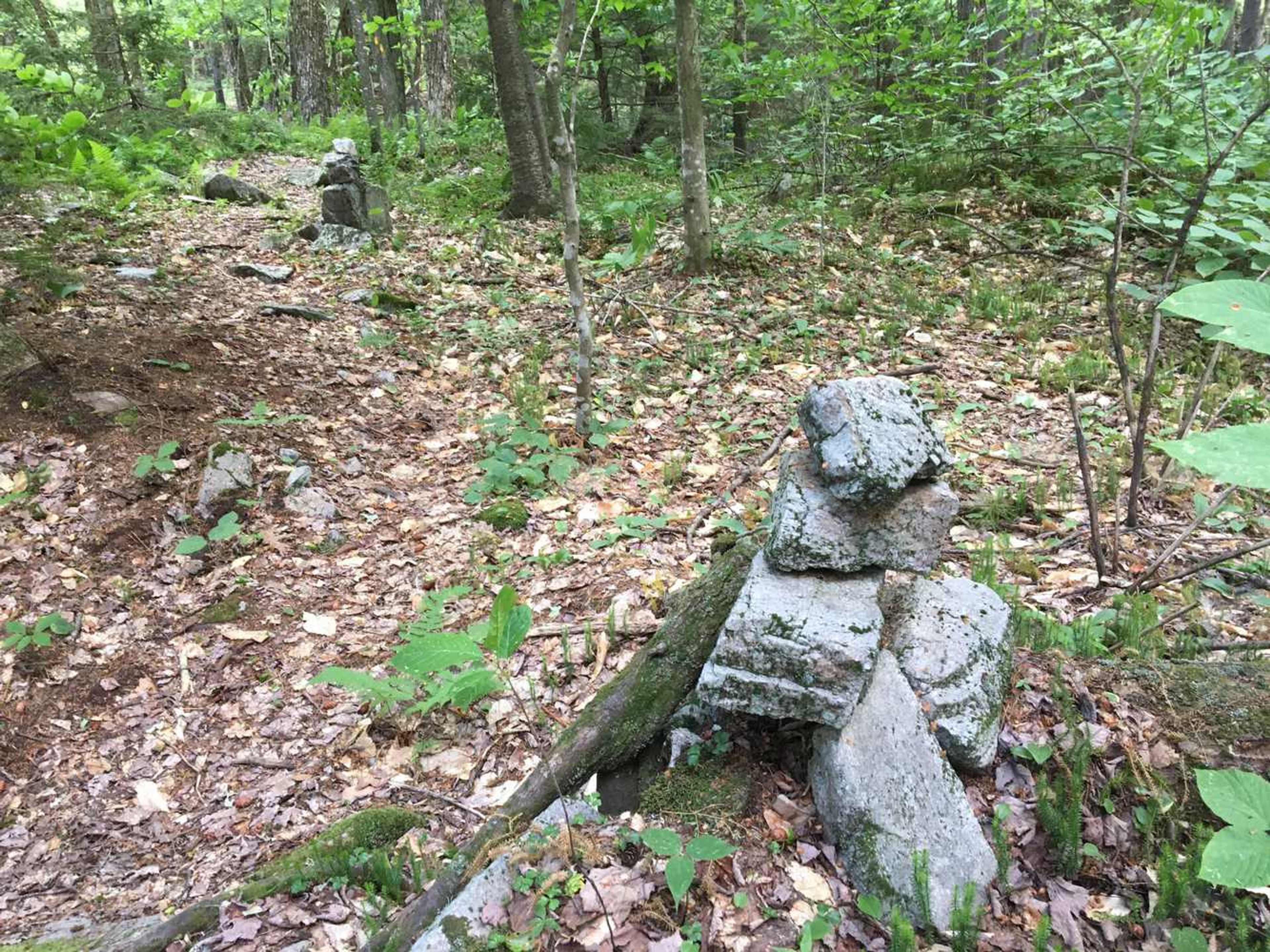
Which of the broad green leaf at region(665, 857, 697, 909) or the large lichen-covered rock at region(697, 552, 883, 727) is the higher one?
the large lichen-covered rock at region(697, 552, 883, 727)

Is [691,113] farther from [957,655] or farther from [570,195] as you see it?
[957,655]

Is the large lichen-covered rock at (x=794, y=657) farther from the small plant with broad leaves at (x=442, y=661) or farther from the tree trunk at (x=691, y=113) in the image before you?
the tree trunk at (x=691, y=113)

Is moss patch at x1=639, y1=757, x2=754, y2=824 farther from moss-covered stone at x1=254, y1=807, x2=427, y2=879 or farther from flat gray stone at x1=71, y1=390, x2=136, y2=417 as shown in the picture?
flat gray stone at x1=71, y1=390, x2=136, y2=417

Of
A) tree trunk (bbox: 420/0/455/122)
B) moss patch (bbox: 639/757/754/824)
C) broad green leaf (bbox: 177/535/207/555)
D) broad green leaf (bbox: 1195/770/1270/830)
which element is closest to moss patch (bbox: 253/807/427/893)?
moss patch (bbox: 639/757/754/824)

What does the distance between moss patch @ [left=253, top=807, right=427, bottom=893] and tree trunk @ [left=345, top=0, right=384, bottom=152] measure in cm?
1256

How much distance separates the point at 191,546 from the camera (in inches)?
180

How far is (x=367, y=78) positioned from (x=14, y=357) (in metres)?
9.49

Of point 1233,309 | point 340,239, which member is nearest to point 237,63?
point 340,239

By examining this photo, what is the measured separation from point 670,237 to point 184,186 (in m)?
7.18

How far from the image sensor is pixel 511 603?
223 cm

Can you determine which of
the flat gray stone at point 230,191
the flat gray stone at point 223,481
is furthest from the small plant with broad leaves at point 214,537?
the flat gray stone at point 230,191

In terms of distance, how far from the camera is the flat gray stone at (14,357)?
5.27 m

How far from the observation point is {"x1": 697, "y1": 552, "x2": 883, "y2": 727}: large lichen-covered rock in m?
2.44

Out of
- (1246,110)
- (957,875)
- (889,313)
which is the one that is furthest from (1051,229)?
(957,875)
